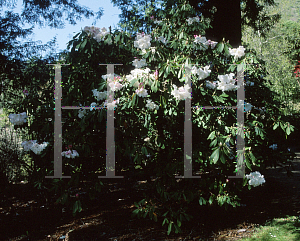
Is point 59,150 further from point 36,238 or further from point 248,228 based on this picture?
point 248,228

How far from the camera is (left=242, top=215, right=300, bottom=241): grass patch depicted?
2980 millimetres

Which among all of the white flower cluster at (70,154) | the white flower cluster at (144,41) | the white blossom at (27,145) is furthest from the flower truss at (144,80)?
the white blossom at (27,145)

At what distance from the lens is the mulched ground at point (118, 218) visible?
3168 mm

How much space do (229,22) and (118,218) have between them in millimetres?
3338

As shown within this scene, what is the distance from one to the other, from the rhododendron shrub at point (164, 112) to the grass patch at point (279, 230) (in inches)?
20.1

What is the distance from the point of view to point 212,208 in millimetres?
3777

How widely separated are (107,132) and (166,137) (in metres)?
0.69

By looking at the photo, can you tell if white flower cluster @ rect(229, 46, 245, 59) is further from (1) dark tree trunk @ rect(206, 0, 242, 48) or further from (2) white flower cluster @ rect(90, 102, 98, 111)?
(2) white flower cluster @ rect(90, 102, 98, 111)

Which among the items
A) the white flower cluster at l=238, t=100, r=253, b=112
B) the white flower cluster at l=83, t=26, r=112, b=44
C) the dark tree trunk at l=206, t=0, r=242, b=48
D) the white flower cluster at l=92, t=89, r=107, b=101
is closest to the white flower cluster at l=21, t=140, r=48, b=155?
the white flower cluster at l=92, t=89, r=107, b=101

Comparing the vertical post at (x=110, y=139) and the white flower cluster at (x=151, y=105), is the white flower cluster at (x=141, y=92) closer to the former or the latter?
the white flower cluster at (x=151, y=105)

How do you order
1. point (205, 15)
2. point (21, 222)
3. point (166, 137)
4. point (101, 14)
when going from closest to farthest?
point (166, 137)
point (21, 222)
point (205, 15)
point (101, 14)

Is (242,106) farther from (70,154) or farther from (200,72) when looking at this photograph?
(70,154)

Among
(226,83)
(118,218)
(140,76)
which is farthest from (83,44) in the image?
(118,218)

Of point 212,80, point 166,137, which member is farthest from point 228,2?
point 166,137
